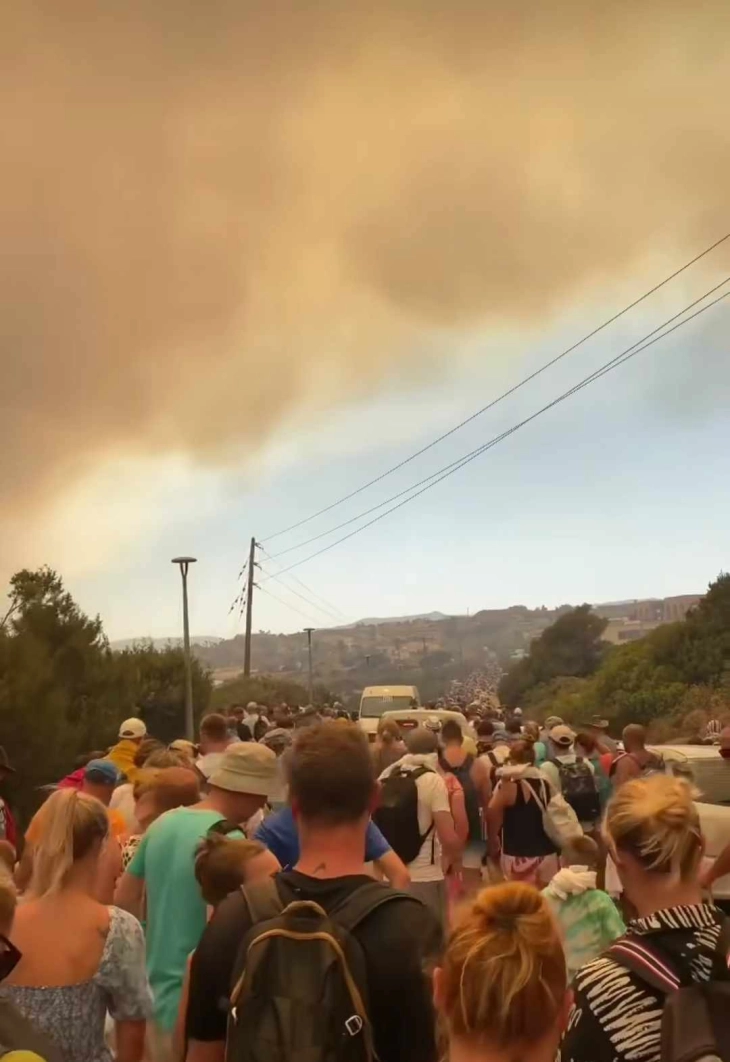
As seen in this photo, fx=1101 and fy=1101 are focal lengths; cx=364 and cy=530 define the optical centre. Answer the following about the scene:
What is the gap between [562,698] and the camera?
2537 inches

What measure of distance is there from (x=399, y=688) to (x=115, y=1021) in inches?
1034

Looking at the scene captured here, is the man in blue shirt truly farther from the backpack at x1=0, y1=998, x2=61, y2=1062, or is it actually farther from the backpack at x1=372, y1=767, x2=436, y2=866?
the backpack at x1=372, y1=767, x2=436, y2=866

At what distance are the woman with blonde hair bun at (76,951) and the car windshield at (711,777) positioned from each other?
21.5 feet

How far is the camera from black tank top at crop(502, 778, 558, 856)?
311 inches

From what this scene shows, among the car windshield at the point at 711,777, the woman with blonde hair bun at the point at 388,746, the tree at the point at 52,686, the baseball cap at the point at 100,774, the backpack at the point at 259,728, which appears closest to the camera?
the baseball cap at the point at 100,774

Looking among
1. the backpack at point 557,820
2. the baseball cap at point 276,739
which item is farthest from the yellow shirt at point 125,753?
the backpack at point 557,820

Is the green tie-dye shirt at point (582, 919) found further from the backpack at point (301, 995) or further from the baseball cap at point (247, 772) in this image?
the backpack at point (301, 995)

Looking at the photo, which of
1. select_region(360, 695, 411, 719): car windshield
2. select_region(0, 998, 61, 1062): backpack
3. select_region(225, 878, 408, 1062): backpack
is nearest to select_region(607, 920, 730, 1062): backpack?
select_region(225, 878, 408, 1062): backpack

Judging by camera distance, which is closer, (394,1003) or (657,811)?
(394,1003)

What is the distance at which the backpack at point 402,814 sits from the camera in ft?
24.0

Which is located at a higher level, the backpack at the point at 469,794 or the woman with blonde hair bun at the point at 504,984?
the woman with blonde hair bun at the point at 504,984

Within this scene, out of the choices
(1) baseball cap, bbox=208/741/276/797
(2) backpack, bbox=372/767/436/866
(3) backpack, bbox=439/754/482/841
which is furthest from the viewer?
(3) backpack, bbox=439/754/482/841

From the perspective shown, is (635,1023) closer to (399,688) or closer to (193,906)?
(193,906)

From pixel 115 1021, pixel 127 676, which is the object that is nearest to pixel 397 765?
pixel 115 1021
